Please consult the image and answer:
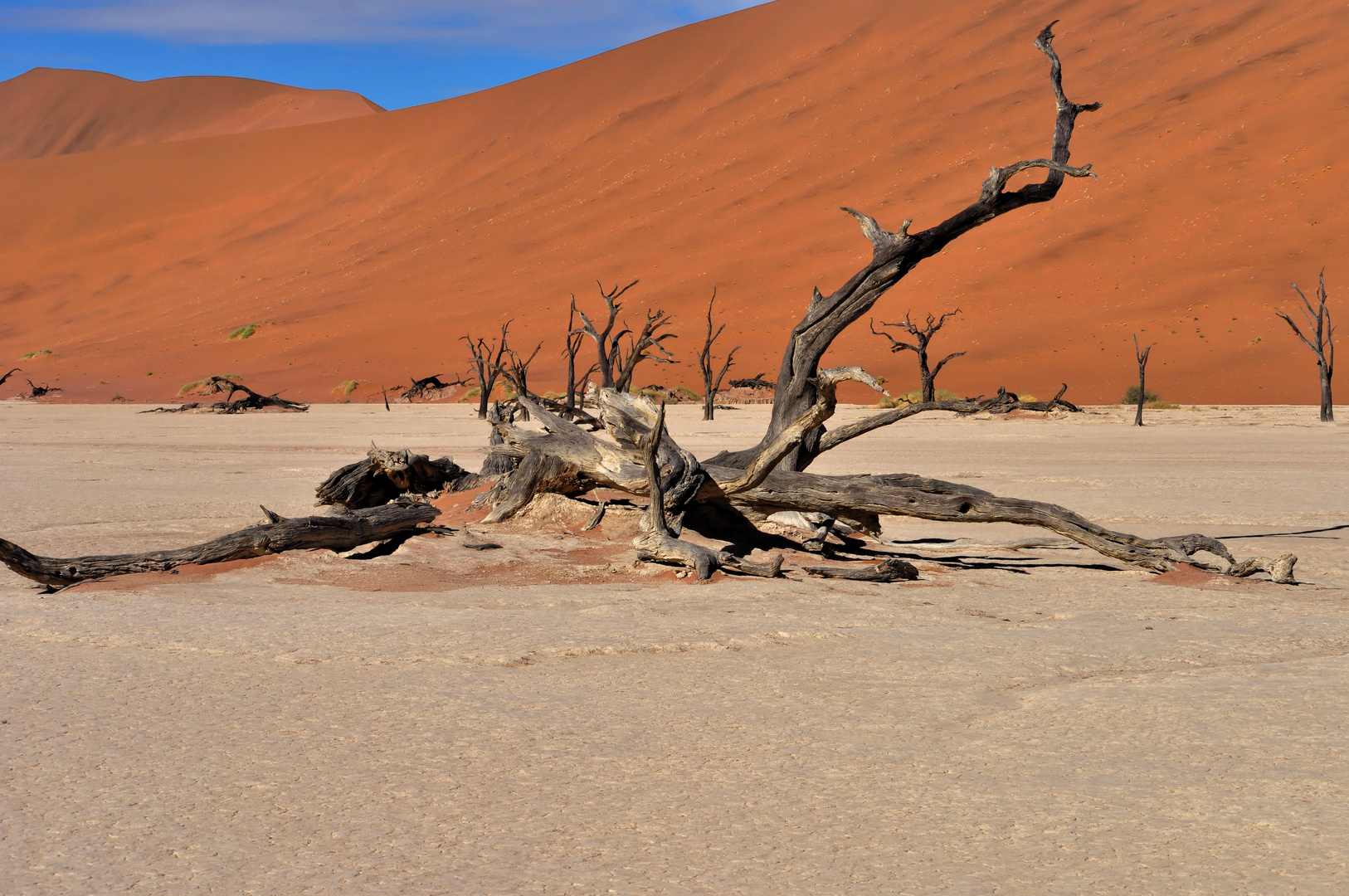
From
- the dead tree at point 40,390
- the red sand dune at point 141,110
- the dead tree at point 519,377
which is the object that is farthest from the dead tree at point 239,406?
the red sand dune at point 141,110

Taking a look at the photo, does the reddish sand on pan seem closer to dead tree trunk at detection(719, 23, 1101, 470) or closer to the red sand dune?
dead tree trunk at detection(719, 23, 1101, 470)

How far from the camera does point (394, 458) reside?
374 inches

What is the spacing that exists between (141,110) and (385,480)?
5740 inches

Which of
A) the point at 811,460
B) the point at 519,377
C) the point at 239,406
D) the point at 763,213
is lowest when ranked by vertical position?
the point at 811,460

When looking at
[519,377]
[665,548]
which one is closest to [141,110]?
[519,377]

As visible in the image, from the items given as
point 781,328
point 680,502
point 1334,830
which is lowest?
point 1334,830

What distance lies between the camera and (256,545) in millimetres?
7129

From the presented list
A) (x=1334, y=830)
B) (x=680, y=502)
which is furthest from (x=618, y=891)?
A: (x=680, y=502)

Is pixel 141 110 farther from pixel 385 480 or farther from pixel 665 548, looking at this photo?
pixel 665 548

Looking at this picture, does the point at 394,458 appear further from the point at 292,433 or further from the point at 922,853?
the point at 292,433

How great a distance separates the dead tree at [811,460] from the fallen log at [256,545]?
106cm

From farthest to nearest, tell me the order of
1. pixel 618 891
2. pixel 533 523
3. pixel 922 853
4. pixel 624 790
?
pixel 533 523
pixel 624 790
pixel 922 853
pixel 618 891

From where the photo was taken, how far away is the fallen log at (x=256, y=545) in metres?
6.32

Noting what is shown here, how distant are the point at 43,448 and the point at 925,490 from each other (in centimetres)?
1573
